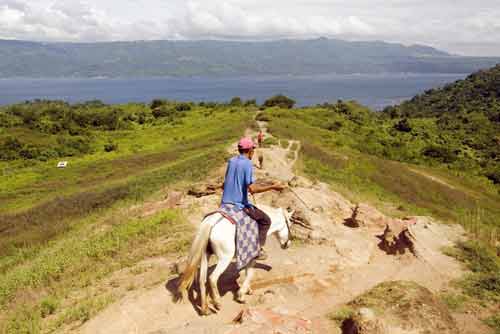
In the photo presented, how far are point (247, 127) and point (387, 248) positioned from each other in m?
27.8

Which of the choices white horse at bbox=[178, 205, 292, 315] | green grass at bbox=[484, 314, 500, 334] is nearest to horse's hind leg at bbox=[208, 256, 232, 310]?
white horse at bbox=[178, 205, 292, 315]

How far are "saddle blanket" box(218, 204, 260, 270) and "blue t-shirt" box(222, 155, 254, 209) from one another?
142 mm

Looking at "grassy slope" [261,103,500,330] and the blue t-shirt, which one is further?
"grassy slope" [261,103,500,330]

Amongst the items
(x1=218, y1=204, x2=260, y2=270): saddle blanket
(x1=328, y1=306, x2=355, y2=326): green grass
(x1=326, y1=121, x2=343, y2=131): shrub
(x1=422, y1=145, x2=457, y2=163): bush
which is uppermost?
(x1=218, y1=204, x2=260, y2=270): saddle blanket

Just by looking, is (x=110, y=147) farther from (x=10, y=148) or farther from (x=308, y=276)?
(x=308, y=276)

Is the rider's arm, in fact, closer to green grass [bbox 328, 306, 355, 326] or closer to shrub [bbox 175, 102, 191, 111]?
green grass [bbox 328, 306, 355, 326]

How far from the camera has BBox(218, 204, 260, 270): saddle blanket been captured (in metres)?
6.91

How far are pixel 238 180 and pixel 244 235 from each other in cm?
96

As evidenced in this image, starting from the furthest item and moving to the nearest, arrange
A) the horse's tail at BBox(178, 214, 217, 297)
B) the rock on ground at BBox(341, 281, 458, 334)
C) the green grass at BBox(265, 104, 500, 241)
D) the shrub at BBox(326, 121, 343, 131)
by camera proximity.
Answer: the shrub at BBox(326, 121, 343, 131) → the green grass at BBox(265, 104, 500, 241) → the horse's tail at BBox(178, 214, 217, 297) → the rock on ground at BBox(341, 281, 458, 334)

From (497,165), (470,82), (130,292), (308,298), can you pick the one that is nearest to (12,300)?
(130,292)

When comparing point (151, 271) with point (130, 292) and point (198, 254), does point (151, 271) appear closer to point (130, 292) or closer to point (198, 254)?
point (130, 292)

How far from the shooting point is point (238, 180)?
23.0ft

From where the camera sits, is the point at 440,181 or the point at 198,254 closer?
the point at 198,254

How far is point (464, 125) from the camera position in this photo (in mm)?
60375
